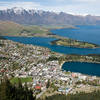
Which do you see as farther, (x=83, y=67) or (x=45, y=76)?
(x=83, y=67)

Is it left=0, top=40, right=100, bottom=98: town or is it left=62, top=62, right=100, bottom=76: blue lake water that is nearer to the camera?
left=0, top=40, right=100, bottom=98: town

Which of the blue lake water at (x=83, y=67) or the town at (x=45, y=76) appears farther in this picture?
the blue lake water at (x=83, y=67)

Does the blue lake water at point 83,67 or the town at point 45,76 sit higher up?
the town at point 45,76

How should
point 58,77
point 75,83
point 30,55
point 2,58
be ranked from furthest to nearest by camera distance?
point 30,55 → point 2,58 → point 58,77 → point 75,83

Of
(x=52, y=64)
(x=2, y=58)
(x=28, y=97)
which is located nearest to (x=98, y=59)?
(x=52, y=64)

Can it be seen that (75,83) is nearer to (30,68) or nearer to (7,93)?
(30,68)

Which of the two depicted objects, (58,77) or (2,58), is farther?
(2,58)

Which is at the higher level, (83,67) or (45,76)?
(45,76)

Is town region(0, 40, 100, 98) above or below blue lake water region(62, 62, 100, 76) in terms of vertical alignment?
above
